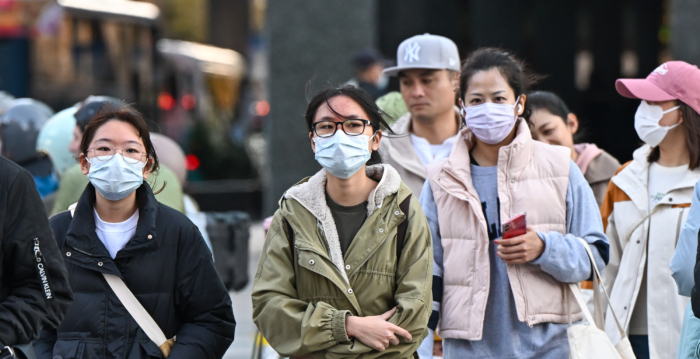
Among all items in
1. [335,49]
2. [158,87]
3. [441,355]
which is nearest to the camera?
[441,355]

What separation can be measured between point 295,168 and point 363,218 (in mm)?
7494

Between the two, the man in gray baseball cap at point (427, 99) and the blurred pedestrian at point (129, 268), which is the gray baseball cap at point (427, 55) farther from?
the blurred pedestrian at point (129, 268)

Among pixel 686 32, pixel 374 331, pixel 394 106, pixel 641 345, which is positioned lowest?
pixel 641 345

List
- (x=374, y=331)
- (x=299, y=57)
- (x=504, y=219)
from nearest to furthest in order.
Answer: (x=374, y=331), (x=504, y=219), (x=299, y=57)

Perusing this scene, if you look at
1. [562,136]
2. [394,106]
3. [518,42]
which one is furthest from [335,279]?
[518,42]

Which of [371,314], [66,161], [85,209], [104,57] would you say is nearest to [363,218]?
[371,314]

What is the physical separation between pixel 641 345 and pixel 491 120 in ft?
4.57

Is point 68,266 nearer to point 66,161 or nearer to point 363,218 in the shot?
point 363,218

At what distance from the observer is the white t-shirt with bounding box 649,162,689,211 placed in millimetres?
4598

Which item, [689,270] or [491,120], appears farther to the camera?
[491,120]

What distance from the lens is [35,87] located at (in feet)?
58.2

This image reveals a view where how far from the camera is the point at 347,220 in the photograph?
368cm

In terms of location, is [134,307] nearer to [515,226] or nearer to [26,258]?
[26,258]

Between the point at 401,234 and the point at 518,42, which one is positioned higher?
the point at 518,42
